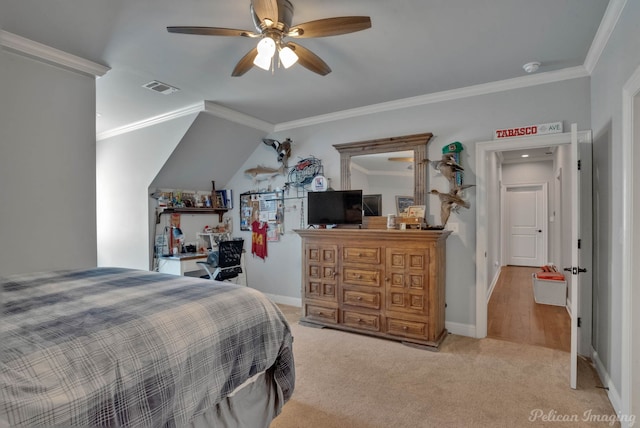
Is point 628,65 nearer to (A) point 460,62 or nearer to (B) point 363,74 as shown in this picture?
(A) point 460,62

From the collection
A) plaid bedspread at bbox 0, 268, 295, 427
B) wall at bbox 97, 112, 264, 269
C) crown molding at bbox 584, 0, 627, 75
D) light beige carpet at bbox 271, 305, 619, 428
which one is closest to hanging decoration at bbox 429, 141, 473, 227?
crown molding at bbox 584, 0, 627, 75

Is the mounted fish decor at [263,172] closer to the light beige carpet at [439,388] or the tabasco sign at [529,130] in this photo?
the light beige carpet at [439,388]

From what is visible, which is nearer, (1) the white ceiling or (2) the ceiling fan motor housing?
(2) the ceiling fan motor housing

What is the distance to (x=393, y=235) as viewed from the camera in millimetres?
3209

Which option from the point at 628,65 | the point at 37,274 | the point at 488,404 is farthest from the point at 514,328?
the point at 37,274

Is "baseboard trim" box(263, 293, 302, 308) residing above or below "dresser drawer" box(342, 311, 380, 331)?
below

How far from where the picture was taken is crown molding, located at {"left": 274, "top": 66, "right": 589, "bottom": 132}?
9.78 ft

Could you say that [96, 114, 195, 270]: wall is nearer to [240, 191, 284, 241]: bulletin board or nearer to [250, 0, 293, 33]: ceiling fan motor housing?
[240, 191, 284, 241]: bulletin board

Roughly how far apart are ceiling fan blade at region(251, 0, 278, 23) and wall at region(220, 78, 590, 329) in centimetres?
226

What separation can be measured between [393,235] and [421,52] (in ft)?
5.33

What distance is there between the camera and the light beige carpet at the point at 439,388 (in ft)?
6.76

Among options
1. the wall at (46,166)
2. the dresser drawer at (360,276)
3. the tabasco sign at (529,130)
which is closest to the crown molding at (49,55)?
the wall at (46,166)

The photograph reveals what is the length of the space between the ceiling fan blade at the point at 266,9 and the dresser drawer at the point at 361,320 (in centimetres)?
277

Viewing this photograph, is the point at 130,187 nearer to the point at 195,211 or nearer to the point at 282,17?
the point at 195,211
